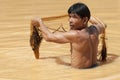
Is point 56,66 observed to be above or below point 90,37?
below

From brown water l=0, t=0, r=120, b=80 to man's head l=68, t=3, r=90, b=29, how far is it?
569 mm

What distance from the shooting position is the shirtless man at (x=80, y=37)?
5414 millimetres

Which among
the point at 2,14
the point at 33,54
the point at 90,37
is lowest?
the point at 2,14

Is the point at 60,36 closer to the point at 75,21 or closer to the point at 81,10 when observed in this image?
the point at 75,21

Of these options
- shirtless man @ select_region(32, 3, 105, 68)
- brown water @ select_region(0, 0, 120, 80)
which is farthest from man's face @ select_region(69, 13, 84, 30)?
brown water @ select_region(0, 0, 120, 80)

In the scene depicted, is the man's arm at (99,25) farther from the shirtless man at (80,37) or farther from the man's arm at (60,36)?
the man's arm at (60,36)

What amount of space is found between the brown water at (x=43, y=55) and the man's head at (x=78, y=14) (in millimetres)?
569

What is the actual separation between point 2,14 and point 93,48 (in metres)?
4.85

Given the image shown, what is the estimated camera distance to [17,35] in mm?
7910

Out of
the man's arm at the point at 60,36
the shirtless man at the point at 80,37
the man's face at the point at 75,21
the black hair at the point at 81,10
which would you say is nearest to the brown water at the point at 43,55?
the shirtless man at the point at 80,37

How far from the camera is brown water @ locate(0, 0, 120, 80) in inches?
220

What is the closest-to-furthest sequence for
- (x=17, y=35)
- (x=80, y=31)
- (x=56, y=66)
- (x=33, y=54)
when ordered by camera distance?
(x=80, y=31), (x=56, y=66), (x=33, y=54), (x=17, y=35)

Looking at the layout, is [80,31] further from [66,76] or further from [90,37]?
[66,76]

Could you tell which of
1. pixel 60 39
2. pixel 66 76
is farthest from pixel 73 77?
pixel 60 39
